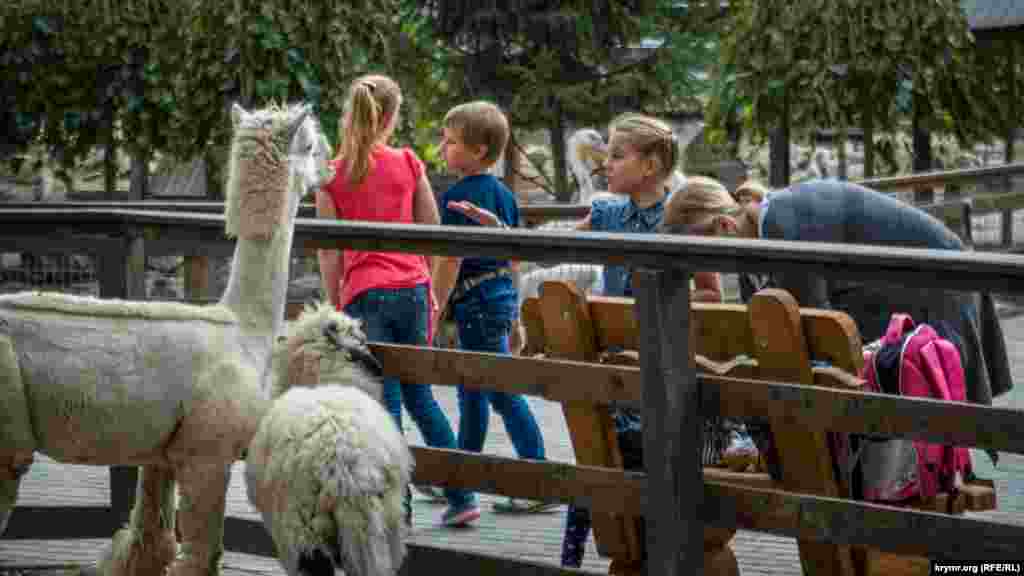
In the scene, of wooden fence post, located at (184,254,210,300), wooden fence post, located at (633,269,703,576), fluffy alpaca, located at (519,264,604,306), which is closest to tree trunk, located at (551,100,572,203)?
wooden fence post, located at (184,254,210,300)

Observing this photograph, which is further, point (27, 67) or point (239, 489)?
point (27, 67)

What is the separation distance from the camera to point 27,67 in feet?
41.0

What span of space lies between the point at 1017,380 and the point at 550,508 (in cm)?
414

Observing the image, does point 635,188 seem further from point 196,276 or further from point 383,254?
point 196,276

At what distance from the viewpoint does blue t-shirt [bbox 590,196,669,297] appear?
5.73 m

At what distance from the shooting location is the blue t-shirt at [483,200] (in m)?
6.12

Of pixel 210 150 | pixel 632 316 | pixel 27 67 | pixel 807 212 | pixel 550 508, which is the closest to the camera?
pixel 632 316

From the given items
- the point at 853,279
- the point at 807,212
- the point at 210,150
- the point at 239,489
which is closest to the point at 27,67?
the point at 210,150

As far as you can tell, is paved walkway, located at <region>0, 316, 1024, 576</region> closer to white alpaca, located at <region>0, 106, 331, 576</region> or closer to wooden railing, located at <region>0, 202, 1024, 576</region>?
wooden railing, located at <region>0, 202, 1024, 576</region>

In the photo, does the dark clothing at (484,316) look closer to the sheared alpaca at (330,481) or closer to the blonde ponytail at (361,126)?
the blonde ponytail at (361,126)

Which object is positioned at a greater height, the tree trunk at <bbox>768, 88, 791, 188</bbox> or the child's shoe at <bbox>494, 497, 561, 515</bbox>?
the tree trunk at <bbox>768, 88, 791, 188</bbox>

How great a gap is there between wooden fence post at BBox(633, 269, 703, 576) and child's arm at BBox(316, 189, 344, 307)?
6.21ft

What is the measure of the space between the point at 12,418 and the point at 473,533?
84.5 inches

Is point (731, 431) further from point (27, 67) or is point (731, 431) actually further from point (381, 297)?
point (27, 67)
